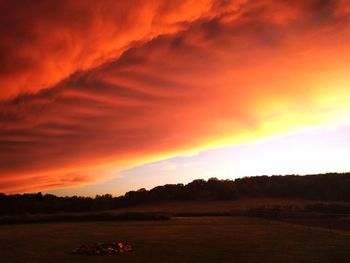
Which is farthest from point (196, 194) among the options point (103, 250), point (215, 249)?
point (103, 250)

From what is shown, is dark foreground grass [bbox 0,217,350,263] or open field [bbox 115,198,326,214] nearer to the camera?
dark foreground grass [bbox 0,217,350,263]

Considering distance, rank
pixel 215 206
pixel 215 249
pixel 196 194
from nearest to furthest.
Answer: pixel 215 249 < pixel 215 206 < pixel 196 194

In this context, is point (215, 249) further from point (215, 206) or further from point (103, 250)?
point (215, 206)

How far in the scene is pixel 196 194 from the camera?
433 ft

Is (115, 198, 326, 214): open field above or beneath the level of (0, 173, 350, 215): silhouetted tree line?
beneath

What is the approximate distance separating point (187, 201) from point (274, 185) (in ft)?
88.4

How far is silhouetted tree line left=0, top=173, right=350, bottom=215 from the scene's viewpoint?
393 feet

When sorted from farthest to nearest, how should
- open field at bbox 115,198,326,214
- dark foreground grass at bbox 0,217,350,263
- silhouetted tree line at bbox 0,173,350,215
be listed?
silhouetted tree line at bbox 0,173,350,215 < open field at bbox 115,198,326,214 < dark foreground grass at bbox 0,217,350,263

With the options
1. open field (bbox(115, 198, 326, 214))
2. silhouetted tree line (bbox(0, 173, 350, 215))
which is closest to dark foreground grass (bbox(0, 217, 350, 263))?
open field (bbox(115, 198, 326, 214))

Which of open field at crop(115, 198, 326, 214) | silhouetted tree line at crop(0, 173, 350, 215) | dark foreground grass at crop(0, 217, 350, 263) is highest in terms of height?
silhouetted tree line at crop(0, 173, 350, 215)

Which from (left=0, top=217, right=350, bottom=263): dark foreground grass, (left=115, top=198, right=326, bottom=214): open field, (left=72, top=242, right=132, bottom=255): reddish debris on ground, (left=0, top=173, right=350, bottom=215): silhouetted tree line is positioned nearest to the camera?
(left=0, top=217, right=350, bottom=263): dark foreground grass

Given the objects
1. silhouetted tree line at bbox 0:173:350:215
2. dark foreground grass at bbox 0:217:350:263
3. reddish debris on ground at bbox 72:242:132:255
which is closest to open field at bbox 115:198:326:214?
silhouetted tree line at bbox 0:173:350:215

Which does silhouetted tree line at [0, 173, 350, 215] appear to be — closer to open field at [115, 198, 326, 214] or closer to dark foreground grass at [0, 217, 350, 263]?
open field at [115, 198, 326, 214]

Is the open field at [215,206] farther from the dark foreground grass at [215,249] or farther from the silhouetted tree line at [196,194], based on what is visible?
the dark foreground grass at [215,249]
